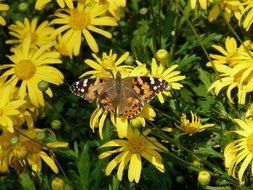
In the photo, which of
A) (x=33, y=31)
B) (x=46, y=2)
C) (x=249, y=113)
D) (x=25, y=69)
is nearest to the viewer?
(x=249, y=113)

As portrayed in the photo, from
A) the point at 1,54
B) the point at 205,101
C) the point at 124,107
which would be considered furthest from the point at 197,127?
the point at 1,54

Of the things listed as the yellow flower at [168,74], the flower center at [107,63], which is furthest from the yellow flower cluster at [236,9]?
the flower center at [107,63]

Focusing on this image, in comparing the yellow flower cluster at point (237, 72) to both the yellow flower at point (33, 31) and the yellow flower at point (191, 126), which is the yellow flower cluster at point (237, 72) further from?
the yellow flower at point (33, 31)

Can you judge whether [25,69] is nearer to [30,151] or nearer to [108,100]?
[30,151]

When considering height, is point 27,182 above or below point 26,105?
below

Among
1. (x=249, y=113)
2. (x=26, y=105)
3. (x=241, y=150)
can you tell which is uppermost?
(x=26, y=105)

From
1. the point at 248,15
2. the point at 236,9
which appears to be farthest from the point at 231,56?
the point at 236,9

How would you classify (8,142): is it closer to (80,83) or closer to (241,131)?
(80,83)

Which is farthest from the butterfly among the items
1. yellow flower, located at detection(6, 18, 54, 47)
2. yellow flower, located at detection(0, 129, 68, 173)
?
yellow flower, located at detection(6, 18, 54, 47)
